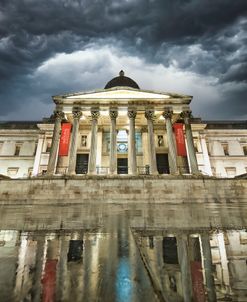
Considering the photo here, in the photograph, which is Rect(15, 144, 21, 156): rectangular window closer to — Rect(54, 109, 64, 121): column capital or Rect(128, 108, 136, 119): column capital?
Rect(54, 109, 64, 121): column capital

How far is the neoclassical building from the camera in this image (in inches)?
988

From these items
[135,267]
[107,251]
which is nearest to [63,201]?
[107,251]

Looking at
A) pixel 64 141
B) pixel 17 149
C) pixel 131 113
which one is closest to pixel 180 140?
pixel 131 113

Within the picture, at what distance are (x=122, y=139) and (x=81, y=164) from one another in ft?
24.3

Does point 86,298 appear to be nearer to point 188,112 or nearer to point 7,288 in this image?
point 7,288

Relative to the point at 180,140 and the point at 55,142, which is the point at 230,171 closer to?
the point at 180,140

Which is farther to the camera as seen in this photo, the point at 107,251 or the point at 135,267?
the point at 107,251

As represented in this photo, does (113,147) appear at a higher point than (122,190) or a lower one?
higher

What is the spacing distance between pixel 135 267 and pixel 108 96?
2468 cm

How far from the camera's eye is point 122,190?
→ 66.1ft

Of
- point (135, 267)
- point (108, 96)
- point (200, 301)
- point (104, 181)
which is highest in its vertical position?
point (108, 96)

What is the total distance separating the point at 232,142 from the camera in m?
35.3

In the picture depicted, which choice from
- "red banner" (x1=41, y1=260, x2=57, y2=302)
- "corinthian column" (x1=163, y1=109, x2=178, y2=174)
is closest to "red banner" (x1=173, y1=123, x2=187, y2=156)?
"corinthian column" (x1=163, y1=109, x2=178, y2=174)

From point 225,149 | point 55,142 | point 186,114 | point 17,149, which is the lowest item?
point 55,142
